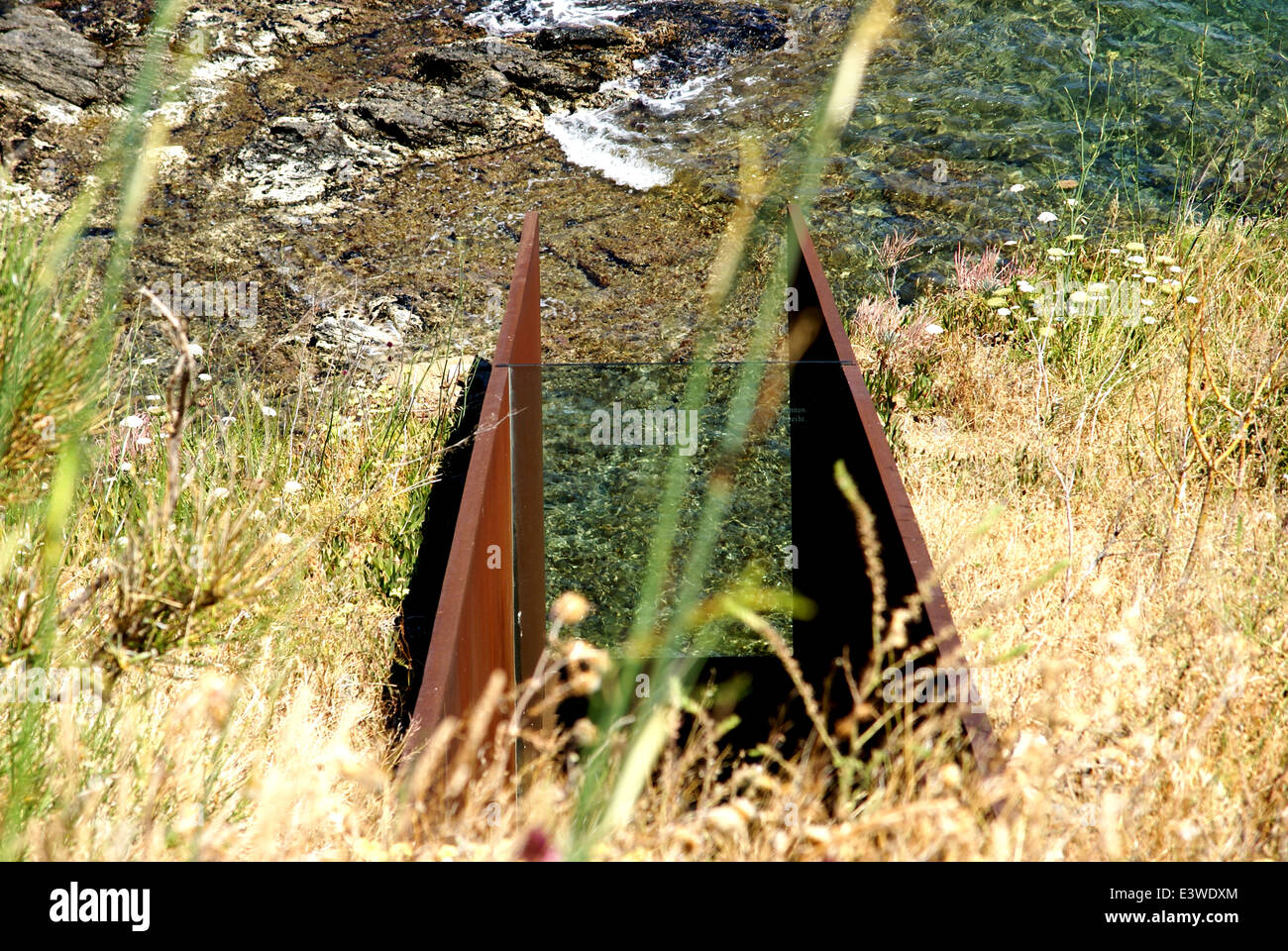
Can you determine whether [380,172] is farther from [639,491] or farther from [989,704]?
[989,704]

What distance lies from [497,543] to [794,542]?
4.20ft

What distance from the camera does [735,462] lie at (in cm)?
383

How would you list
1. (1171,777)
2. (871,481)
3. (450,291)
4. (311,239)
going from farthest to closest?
(311,239)
(450,291)
(871,481)
(1171,777)

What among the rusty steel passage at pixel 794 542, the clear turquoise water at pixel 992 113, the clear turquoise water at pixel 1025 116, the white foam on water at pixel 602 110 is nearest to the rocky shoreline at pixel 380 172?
the white foam on water at pixel 602 110

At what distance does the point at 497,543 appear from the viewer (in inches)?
111

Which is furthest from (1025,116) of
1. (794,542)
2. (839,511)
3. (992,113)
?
(839,511)

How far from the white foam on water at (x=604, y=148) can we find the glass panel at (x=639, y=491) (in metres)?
3.63

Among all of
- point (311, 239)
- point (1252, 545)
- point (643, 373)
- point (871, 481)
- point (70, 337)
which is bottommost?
point (1252, 545)

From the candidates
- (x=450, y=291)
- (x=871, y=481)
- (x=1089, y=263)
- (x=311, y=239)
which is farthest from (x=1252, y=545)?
(x=311, y=239)

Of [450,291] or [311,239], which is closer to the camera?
[450,291]

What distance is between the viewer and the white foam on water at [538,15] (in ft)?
29.5

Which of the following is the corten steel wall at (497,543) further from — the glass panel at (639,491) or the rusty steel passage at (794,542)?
the glass panel at (639,491)

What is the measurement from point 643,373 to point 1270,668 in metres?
2.51

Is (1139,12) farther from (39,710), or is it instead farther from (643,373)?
(39,710)
